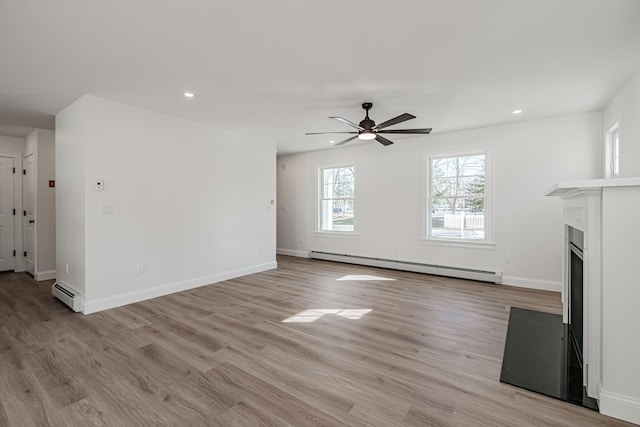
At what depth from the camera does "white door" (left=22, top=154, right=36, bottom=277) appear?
5.43m

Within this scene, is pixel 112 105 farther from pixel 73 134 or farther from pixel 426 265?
pixel 426 265

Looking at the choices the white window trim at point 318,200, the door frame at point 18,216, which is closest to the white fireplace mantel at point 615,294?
the white window trim at point 318,200

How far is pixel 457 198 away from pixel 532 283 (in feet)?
5.82

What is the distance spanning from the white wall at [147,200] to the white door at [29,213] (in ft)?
6.26

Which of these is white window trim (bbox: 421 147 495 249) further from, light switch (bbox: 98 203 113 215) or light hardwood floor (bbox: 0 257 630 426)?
light switch (bbox: 98 203 113 215)

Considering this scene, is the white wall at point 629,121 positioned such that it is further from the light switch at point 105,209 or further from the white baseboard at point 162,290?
the light switch at point 105,209

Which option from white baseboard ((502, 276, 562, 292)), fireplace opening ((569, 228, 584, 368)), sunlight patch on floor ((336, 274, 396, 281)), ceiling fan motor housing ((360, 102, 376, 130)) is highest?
ceiling fan motor housing ((360, 102, 376, 130))

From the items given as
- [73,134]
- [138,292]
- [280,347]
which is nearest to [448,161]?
[280,347]

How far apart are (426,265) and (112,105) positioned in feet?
18.1

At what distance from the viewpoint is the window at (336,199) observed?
6.86m

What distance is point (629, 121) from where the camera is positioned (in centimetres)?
310

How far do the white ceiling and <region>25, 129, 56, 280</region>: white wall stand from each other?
1.10 m

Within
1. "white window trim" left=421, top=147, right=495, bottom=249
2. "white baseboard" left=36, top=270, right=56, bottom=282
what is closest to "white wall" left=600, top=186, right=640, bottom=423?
"white window trim" left=421, top=147, right=495, bottom=249

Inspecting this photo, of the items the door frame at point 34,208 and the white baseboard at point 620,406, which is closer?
the white baseboard at point 620,406
